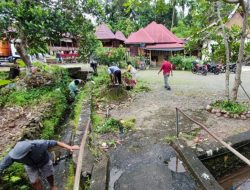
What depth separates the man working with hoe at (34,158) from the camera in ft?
12.5

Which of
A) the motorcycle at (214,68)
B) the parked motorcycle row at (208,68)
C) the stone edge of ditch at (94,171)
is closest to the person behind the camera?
the stone edge of ditch at (94,171)

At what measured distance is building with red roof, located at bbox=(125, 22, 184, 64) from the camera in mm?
25672

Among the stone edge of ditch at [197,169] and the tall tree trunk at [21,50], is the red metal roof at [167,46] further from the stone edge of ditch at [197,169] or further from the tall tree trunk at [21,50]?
the stone edge of ditch at [197,169]

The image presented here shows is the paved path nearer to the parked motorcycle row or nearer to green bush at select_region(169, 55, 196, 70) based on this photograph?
the parked motorcycle row

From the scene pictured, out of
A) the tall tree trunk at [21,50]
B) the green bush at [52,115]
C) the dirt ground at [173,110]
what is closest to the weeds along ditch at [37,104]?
the green bush at [52,115]

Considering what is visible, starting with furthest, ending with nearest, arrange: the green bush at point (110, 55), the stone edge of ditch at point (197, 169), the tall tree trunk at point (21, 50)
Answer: the green bush at point (110, 55)
the tall tree trunk at point (21, 50)
the stone edge of ditch at point (197, 169)

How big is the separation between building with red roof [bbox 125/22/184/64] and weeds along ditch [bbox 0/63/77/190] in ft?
44.8

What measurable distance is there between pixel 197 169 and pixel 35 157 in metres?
3.04

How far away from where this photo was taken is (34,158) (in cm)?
408

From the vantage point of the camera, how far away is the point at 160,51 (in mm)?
26891

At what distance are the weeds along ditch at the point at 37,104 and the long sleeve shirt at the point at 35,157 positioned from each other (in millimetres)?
671

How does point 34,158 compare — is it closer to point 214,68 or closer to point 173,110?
point 173,110

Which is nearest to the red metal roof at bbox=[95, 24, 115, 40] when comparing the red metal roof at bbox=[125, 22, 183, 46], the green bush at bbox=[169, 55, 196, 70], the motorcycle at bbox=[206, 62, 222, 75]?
the red metal roof at bbox=[125, 22, 183, 46]

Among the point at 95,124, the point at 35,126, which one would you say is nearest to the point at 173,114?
the point at 95,124
